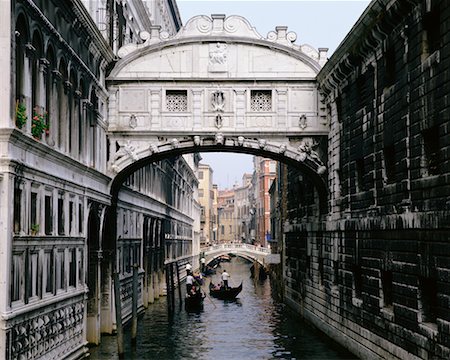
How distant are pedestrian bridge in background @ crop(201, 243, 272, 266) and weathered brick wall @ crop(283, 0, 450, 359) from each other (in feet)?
116

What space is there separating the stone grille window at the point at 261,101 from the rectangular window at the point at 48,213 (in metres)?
8.10

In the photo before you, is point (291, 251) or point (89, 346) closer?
point (89, 346)

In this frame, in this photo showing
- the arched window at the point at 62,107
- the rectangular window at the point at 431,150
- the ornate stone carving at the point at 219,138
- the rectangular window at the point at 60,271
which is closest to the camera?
the rectangular window at the point at 431,150

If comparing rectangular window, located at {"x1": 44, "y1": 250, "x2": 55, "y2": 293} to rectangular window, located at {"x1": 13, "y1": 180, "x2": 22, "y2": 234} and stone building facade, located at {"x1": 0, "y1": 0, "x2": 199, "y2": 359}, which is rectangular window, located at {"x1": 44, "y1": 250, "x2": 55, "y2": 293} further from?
rectangular window, located at {"x1": 13, "y1": 180, "x2": 22, "y2": 234}

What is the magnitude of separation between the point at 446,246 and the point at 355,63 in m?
7.60

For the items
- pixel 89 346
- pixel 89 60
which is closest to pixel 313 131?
pixel 89 60

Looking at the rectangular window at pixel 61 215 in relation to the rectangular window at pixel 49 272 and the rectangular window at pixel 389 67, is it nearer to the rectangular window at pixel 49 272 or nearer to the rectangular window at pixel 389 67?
the rectangular window at pixel 49 272

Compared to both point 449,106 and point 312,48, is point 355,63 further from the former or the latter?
point 449,106

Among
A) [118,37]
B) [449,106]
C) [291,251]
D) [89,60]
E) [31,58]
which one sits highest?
[118,37]

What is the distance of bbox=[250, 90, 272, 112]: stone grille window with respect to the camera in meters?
22.3

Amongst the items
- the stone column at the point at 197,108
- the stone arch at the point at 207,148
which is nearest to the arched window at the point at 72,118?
the stone arch at the point at 207,148

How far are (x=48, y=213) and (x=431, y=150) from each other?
719cm

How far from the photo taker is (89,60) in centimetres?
1981

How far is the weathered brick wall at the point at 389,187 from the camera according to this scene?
13391 mm
